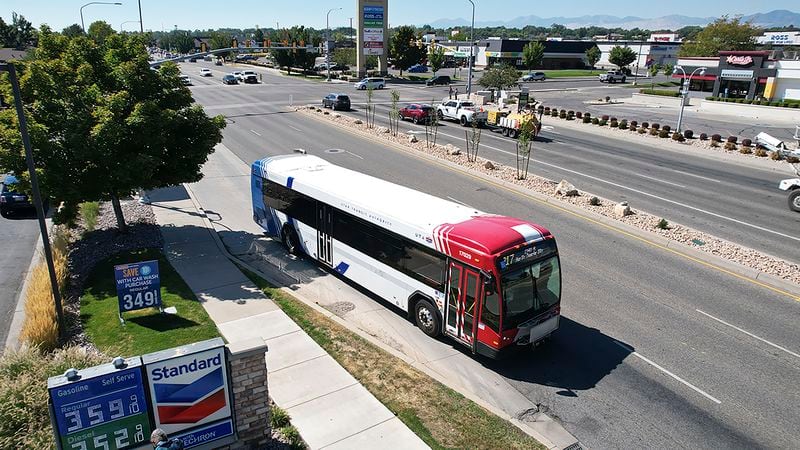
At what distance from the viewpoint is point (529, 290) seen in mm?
11172

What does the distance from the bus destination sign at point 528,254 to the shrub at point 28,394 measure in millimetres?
8184

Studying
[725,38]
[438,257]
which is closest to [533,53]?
[725,38]

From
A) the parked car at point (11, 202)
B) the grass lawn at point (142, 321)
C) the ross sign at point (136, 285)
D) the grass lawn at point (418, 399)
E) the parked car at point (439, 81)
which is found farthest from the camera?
the parked car at point (439, 81)

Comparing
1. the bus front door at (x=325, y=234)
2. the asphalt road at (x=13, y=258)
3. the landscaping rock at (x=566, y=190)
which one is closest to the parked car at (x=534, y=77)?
the landscaping rock at (x=566, y=190)

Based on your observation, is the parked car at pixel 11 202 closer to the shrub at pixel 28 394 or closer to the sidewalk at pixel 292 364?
the sidewalk at pixel 292 364

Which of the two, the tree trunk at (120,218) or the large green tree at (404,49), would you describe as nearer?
the tree trunk at (120,218)

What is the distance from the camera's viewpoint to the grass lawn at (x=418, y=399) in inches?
359

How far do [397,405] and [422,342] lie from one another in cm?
279

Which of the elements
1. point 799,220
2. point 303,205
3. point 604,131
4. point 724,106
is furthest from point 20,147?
point 724,106

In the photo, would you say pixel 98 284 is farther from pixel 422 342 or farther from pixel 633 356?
pixel 633 356

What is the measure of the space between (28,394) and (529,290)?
912 centimetres

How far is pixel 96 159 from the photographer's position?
1523 cm

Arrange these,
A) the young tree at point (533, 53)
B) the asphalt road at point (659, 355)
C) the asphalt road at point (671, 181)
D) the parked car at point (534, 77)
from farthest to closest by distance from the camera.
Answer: the young tree at point (533, 53) < the parked car at point (534, 77) < the asphalt road at point (671, 181) < the asphalt road at point (659, 355)

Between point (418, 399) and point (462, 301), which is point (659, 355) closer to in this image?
→ point (462, 301)
